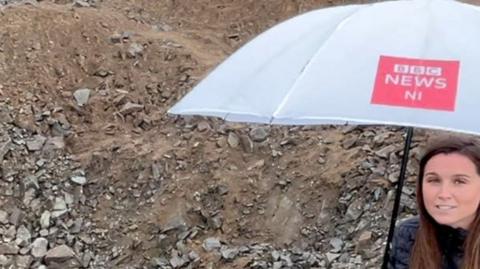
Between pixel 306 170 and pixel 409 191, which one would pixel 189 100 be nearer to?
pixel 409 191

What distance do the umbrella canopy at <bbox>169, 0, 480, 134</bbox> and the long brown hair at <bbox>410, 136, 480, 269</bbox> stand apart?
20 cm

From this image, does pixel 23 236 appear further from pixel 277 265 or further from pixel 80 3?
pixel 80 3

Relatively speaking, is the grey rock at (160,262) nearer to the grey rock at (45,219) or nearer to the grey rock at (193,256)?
the grey rock at (193,256)

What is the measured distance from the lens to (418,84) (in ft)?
8.57

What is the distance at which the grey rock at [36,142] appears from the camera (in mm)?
7754

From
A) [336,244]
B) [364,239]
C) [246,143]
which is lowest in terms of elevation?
[336,244]

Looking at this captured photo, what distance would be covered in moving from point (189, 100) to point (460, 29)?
1.01 m

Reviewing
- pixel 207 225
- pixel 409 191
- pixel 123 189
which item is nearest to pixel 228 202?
pixel 207 225

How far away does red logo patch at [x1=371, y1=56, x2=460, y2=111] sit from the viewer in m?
2.59

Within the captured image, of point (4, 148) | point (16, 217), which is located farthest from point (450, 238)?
point (4, 148)

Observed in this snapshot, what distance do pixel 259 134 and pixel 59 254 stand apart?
2222mm

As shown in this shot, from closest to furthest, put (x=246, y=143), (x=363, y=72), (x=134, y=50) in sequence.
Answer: (x=363, y=72) → (x=246, y=143) → (x=134, y=50)

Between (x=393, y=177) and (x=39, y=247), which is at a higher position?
(x=393, y=177)

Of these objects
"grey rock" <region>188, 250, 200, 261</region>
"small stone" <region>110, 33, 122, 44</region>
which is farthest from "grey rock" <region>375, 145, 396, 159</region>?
"small stone" <region>110, 33, 122, 44</region>
